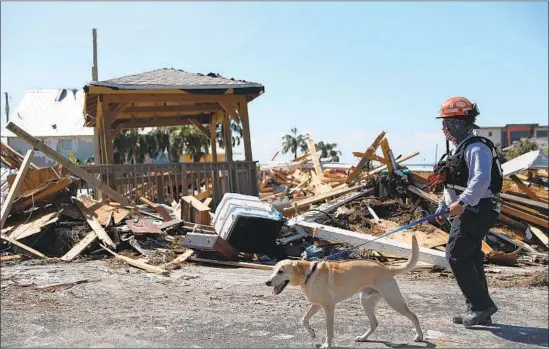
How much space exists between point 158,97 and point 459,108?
32.5 ft

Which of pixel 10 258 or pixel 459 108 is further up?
pixel 459 108

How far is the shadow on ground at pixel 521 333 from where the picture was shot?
4.79 meters

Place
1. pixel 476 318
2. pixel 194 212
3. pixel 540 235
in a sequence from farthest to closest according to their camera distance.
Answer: pixel 540 235 < pixel 194 212 < pixel 476 318

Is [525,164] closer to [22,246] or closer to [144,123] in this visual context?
[22,246]

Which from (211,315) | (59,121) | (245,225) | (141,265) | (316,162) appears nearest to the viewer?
(211,315)

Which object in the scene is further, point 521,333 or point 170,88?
point 170,88

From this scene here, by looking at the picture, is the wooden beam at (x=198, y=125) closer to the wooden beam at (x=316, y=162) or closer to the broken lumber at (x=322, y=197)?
the wooden beam at (x=316, y=162)

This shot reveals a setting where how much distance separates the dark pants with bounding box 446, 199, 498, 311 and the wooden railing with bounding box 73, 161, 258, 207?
871 cm

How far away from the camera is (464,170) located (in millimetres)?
5086

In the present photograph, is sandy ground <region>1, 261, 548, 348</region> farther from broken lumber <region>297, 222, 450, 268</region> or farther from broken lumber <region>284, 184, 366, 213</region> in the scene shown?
broken lumber <region>284, 184, 366, 213</region>

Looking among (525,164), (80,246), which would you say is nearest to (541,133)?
(525,164)

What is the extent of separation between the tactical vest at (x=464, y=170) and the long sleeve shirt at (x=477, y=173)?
0.05m

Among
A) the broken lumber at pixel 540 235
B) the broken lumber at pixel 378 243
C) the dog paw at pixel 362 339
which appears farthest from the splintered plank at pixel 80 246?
the broken lumber at pixel 540 235

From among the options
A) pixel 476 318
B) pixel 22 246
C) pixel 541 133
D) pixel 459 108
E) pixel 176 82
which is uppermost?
pixel 541 133
